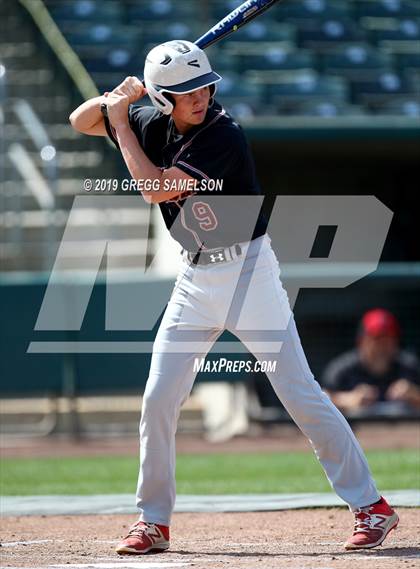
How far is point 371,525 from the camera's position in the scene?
449 centimetres

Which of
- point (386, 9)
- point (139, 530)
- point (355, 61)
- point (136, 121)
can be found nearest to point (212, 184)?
point (136, 121)

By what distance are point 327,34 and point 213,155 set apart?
972cm

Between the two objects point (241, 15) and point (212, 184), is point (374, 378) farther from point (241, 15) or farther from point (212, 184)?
point (212, 184)

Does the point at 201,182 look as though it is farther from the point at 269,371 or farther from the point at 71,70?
the point at 71,70

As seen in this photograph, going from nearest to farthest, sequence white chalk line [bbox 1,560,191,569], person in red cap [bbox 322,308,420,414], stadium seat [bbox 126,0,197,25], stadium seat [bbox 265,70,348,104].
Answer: white chalk line [bbox 1,560,191,569], person in red cap [bbox 322,308,420,414], stadium seat [bbox 265,70,348,104], stadium seat [bbox 126,0,197,25]

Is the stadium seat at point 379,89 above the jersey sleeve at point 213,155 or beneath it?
beneath

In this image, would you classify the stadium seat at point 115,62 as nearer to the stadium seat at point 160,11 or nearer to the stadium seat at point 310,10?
the stadium seat at point 160,11

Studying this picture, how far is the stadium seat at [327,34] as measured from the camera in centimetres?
1367

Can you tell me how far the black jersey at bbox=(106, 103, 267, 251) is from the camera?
4.45 m

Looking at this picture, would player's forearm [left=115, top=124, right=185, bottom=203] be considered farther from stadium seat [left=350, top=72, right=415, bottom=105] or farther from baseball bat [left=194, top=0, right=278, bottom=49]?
stadium seat [left=350, top=72, right=415, bottom=105]

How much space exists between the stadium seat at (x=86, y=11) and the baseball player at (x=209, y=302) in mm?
9507

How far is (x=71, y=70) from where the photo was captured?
12.4m

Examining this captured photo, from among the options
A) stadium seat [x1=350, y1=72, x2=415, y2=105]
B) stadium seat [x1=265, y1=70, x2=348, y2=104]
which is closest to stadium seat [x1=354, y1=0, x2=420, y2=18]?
stadium seat [x1=350, y1=72, x2=415, y2=105]

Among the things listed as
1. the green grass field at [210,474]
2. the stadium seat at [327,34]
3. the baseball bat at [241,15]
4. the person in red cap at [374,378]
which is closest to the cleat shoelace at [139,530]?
the baseball bat at [241,15]
